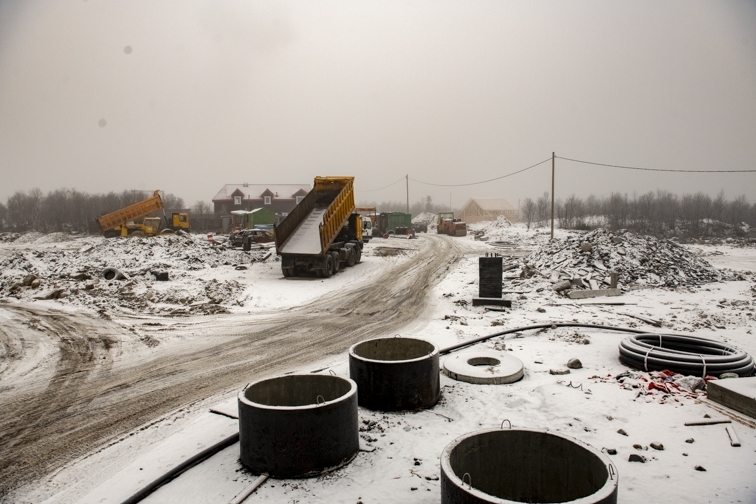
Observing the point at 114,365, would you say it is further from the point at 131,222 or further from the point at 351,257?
the point at 131,222

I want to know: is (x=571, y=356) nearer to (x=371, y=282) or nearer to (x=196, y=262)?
(x=371, y=282)

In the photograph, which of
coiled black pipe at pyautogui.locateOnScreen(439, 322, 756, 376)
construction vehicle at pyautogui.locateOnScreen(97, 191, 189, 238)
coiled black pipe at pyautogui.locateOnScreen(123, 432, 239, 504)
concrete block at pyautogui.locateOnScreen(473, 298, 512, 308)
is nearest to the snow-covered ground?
coiled black pipe at pyautogui.locateOnScreen(123, 432, 239, 504)

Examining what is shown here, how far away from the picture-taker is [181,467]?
4.57 meters

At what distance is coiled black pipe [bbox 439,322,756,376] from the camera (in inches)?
269

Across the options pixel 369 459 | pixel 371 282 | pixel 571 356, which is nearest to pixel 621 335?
pixel 571 356

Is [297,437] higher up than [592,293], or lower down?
higher up

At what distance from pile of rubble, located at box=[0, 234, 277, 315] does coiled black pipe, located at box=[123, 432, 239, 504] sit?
8.39 meters

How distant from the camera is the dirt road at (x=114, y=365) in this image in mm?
5613

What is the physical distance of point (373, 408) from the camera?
19.8ft

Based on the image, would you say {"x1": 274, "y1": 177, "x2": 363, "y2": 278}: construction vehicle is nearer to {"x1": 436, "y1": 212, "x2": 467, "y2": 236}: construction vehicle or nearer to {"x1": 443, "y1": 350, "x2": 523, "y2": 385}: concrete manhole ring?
{"x1": 443, "y1": 350, "x2": 523, "y2": 385}: concrete manhole ring

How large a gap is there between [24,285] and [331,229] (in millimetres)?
11089

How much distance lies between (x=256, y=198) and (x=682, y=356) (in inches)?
2406

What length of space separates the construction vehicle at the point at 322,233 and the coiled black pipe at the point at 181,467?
39.8ft

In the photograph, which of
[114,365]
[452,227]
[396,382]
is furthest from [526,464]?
[452,227]
